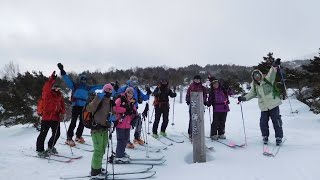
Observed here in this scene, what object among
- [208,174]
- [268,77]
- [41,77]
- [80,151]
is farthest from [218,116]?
[41,77]

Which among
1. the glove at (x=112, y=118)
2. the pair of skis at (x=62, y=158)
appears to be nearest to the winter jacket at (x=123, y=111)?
the glove at (x=112, y=118)

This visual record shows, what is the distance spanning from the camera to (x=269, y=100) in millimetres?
8781

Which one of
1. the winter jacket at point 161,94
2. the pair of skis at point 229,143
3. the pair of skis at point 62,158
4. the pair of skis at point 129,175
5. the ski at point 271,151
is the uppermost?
the winter jacket at point 161,94

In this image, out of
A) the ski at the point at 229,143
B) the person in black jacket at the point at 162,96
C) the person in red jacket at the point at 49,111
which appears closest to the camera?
the person in red jacket at the point at 49,111

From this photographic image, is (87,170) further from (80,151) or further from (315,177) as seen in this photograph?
(315,177)

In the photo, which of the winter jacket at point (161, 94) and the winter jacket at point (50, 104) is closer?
the winter jacket at point (50, 104)

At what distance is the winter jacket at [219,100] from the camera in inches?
376

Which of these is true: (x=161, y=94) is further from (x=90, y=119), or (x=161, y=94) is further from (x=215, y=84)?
(x=90, y=119)

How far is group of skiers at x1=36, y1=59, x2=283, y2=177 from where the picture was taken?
6.60 meters

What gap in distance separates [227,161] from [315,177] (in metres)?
1.91

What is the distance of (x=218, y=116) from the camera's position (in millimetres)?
9609

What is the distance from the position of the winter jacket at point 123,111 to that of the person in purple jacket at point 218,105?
289 centimetres

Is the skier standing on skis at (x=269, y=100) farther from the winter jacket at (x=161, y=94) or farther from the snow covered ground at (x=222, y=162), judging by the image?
the winter jacket at (x=161, y=94)

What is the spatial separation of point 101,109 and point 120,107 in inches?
29.0
